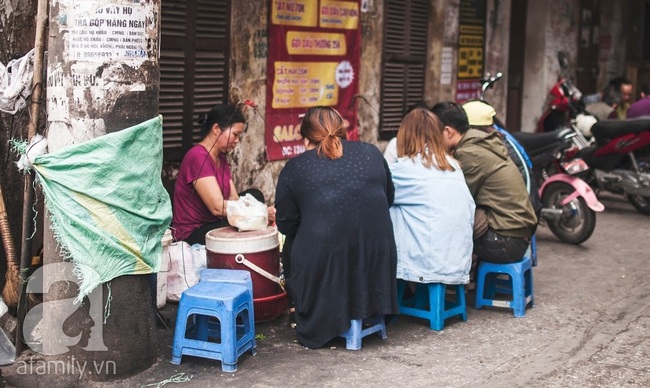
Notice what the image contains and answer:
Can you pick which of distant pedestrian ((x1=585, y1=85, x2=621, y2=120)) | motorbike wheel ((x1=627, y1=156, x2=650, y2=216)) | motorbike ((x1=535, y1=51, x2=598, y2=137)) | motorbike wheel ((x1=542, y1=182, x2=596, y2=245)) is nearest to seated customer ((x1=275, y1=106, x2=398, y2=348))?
motorbike wheel ((x1=542, y1=182, x2=596, y2=245))

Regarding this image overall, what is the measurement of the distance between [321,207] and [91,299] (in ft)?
4.61

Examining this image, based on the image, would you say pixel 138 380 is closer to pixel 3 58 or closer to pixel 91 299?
pixel 91 299

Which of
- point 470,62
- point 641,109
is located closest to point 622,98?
point 641,109

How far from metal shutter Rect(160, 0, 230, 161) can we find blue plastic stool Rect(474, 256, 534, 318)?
2529 millimetres

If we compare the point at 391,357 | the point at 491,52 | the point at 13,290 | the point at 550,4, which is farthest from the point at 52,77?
the point at 550,4

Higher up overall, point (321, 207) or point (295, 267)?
point (321, 207)

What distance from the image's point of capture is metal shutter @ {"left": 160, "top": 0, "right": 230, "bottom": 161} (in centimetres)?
671

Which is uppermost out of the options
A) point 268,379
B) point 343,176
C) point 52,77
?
point 52,77

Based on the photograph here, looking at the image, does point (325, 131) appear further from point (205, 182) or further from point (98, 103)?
point (98, 103)

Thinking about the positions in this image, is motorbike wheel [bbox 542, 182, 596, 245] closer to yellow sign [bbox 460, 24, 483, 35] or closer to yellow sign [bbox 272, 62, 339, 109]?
yellow sign [bbox 272, 62, 339, 109]

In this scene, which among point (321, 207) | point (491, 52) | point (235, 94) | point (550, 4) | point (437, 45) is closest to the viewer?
point (321, 207)

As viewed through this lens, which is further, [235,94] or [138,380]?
[235,94]

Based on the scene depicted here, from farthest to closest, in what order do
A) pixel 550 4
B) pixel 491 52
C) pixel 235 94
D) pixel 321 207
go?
pixel 550 4 < pixel 491 52 < pixel 235 94 < pixel 321 207

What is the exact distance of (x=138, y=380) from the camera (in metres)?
4.66
